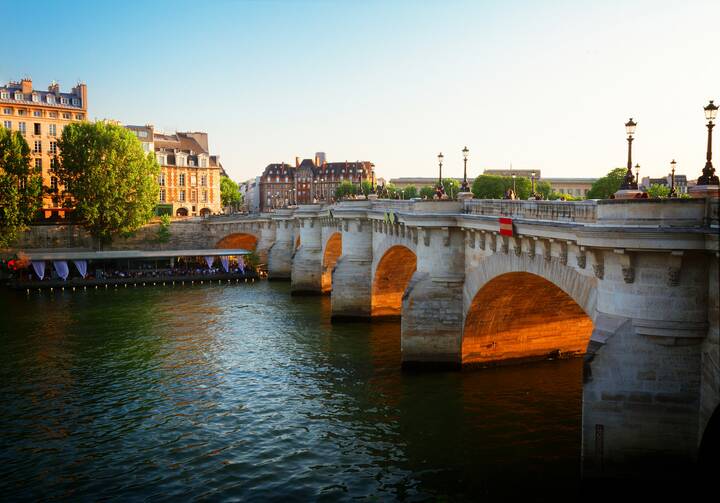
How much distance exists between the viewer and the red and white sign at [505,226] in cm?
2253

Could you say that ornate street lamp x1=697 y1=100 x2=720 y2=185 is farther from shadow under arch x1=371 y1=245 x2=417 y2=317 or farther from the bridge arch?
shadow under arch x1=371 y1=245 x2=417 y2=317

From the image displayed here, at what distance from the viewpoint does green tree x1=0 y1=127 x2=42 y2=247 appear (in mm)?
70250

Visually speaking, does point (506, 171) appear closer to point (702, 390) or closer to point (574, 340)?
point (574, 340)

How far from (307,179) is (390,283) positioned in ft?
433

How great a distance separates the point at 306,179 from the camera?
173m

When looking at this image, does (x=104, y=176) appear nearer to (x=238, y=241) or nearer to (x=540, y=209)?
(x=238, y=241)

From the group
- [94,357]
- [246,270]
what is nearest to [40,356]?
[94,357]

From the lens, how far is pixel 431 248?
29469 millimetres

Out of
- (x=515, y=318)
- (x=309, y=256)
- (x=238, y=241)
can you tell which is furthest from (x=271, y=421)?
(x=238, y=241)

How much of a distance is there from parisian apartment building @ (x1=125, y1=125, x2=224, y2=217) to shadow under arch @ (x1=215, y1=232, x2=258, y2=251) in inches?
699

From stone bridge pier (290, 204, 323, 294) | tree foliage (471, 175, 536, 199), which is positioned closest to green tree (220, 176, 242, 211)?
tree foliage (471, 175, 536, 199)

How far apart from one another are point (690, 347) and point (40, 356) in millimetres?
30794

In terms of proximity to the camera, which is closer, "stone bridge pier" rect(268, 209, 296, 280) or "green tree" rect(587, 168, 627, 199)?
"stone bridge pier" rect(268, 209, 296, 280)

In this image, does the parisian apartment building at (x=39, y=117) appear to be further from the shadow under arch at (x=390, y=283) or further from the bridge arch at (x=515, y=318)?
the bridge arch at (x=515, y=318)
